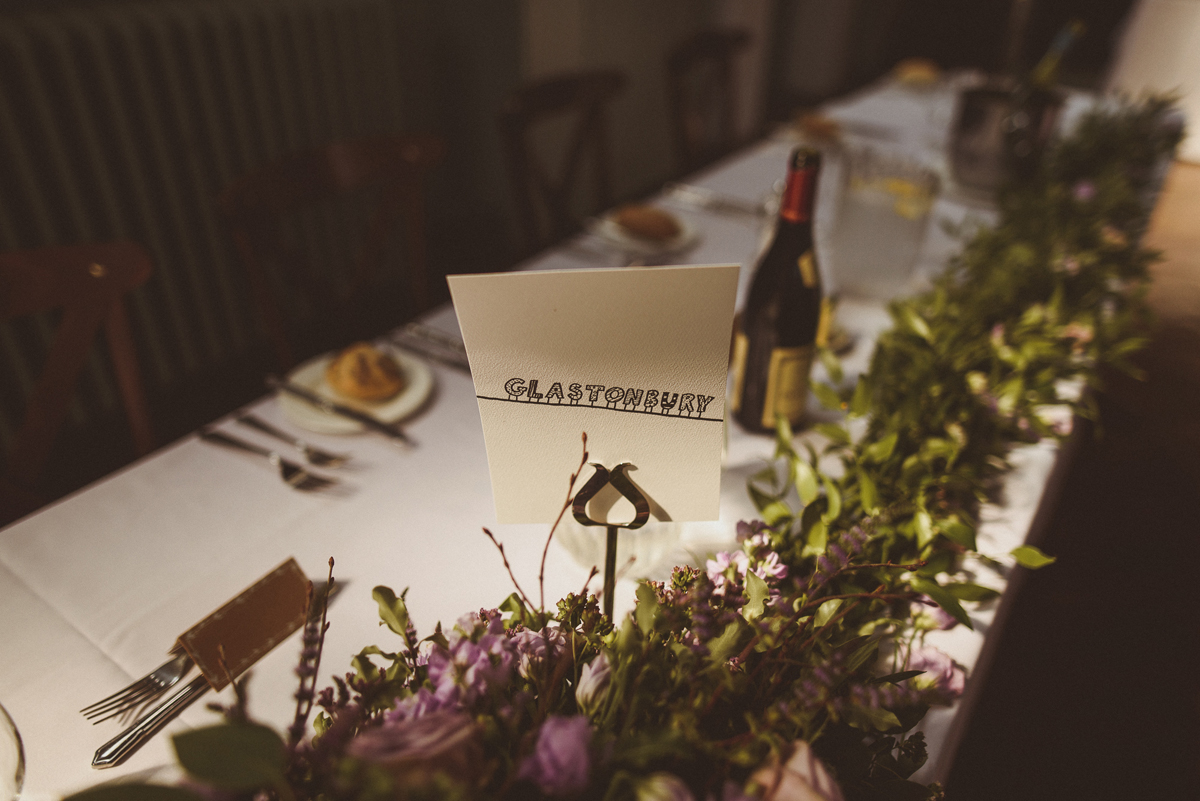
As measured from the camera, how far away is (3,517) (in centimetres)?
89

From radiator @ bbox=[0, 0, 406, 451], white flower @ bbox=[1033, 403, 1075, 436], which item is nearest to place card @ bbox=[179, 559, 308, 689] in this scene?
white flower @ bbox=[1033, 403, 1075, 436]

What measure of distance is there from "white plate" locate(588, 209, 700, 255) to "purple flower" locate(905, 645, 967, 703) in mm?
844

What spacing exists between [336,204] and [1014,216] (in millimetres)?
2048

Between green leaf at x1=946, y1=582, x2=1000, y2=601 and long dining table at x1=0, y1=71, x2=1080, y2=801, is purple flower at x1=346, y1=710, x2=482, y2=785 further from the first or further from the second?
green leaf at x1=946, y1=582, x2=1000, y2=601

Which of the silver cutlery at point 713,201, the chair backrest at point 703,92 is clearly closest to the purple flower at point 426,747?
the silver cutlery at point 713,201

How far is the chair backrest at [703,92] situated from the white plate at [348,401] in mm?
1426

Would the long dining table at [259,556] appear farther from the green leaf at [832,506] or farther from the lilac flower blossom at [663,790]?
the lilac flower blossom at [663,790]

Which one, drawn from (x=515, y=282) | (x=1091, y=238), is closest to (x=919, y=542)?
(x=515, y=282)

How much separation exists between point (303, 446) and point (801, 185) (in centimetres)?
61

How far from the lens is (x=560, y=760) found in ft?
0.96

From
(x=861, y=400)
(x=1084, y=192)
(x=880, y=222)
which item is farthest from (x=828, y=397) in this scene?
(x=1084, y=192)

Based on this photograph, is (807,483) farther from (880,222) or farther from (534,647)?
(880,222)

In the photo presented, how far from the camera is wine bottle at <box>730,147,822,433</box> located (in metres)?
0.78

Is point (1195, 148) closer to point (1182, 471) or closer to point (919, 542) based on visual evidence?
point (1182, 471)
